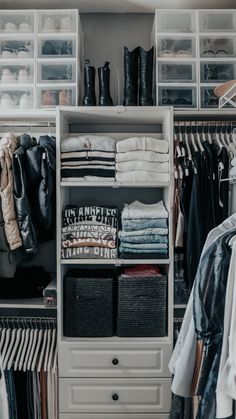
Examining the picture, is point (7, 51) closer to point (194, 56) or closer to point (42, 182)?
point (42, 182)

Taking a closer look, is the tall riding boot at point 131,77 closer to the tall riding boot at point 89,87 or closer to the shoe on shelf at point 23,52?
the tall riding boot at point 89,87

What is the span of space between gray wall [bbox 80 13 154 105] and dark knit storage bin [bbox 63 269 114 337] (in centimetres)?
118

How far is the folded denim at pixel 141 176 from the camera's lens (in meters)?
2.13

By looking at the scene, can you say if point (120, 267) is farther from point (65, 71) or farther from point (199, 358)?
point (65, 71)

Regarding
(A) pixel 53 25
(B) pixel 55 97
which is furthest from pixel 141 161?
(A) pixel 53 25

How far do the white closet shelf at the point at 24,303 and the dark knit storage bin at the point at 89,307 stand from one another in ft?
0.59

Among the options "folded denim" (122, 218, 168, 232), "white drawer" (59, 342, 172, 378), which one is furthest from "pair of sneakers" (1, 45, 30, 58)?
"white drawer" (59, 342, 172, 378)

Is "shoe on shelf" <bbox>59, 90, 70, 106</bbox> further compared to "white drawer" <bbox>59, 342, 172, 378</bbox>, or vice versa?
"shoe on shelf" <bbox>59, 90, 70, 106</bbox>

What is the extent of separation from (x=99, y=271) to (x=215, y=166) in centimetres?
91

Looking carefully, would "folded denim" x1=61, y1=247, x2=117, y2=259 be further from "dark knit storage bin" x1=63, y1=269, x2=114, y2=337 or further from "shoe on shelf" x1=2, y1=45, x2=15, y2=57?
"shoe on shelf" x1=2, y1=45, x2=15, y2=57

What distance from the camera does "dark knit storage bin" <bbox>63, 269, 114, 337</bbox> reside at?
2.14 m

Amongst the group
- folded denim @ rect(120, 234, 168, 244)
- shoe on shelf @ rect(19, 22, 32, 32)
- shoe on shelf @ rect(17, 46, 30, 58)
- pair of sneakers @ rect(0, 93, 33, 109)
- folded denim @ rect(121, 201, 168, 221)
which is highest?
shoe on shelf @ rect(19, 22, 32, 32)

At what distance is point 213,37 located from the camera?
2.24 m

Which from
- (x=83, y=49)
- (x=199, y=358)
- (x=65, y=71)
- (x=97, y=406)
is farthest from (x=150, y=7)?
(x=97, y=406)
